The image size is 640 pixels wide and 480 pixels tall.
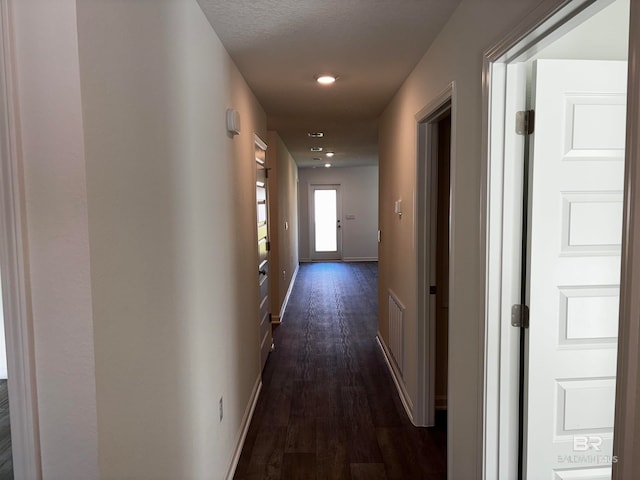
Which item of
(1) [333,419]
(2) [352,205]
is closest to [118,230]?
(1) [333,419]

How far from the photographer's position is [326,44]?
2.24 m

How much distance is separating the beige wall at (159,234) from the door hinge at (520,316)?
125 cm

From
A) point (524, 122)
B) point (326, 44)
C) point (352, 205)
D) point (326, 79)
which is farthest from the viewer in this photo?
point (352, 205)

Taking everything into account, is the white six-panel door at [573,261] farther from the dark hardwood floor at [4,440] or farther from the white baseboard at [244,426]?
the dark hardwood floor at [4,440]

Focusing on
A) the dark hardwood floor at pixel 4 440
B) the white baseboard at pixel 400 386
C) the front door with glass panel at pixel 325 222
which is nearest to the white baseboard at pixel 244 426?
the white baseboard at pixel 400 386

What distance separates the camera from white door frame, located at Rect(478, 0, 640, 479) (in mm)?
858

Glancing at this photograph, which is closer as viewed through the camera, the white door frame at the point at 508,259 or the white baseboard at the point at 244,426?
the white door frame at the point at 508,259

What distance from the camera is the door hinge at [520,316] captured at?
5.26ft

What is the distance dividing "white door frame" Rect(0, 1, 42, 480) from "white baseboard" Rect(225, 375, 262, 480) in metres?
1.47

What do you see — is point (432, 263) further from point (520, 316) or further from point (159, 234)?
point (159, 234)

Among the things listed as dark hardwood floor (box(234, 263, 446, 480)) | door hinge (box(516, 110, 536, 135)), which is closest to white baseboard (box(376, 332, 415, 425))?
dark hardwood floor (box(234, 263, 446, 480))

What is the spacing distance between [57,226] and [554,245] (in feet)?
5.24

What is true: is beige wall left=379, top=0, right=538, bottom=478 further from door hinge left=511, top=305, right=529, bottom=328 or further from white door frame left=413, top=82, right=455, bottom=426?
white door frame left=413, top=82, right=455, bottom=426

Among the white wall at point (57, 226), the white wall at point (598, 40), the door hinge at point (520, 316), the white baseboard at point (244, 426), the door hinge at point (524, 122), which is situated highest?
the white wall at point (598, 40)
